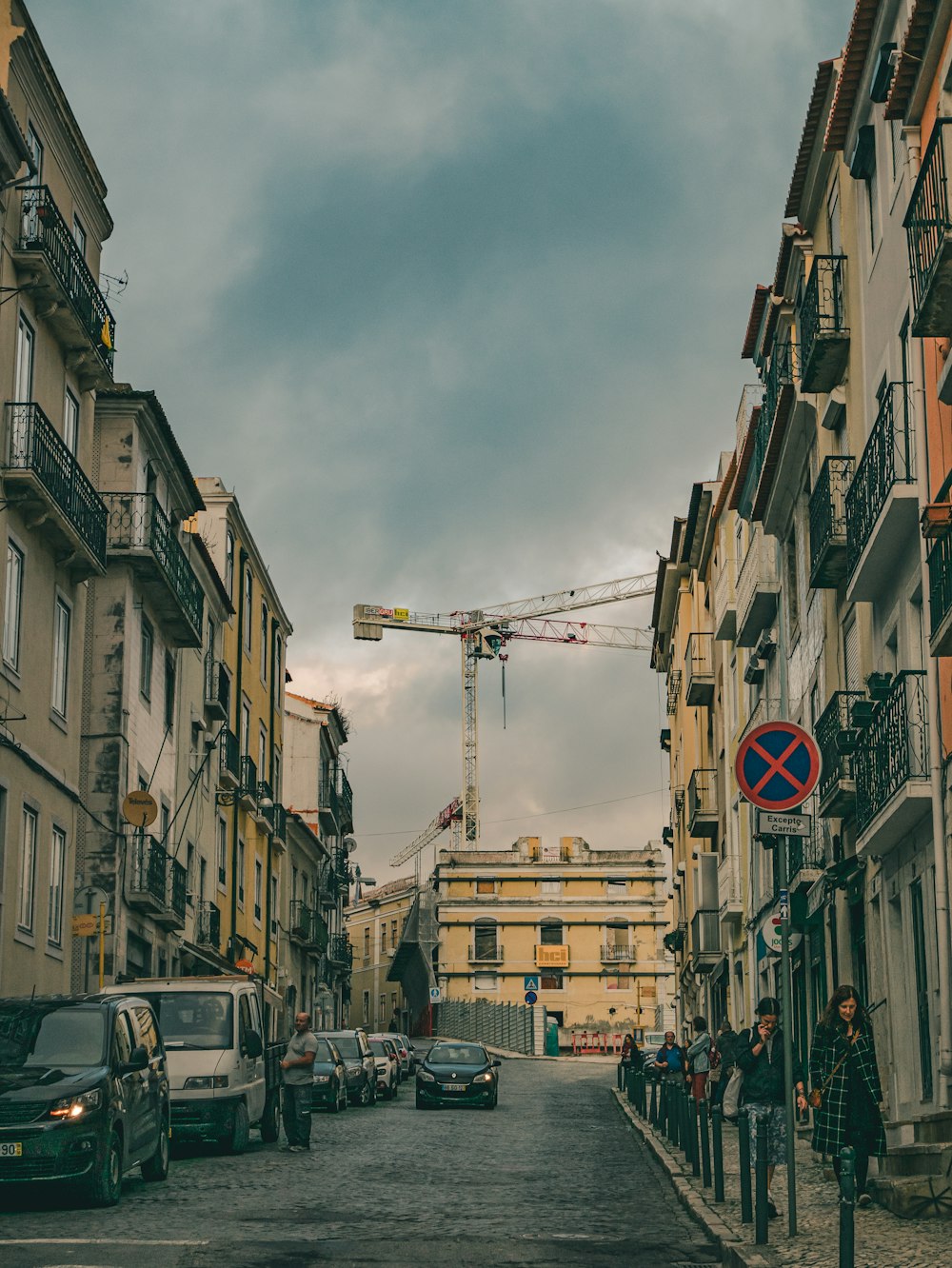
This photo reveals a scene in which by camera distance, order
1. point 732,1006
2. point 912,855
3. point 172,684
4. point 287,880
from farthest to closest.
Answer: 1. point 287,880
2. point 732,1006
3. point 172,684
4. point 912,855

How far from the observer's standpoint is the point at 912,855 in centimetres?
1972

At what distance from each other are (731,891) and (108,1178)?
1198 inches

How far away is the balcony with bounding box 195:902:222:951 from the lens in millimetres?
40781

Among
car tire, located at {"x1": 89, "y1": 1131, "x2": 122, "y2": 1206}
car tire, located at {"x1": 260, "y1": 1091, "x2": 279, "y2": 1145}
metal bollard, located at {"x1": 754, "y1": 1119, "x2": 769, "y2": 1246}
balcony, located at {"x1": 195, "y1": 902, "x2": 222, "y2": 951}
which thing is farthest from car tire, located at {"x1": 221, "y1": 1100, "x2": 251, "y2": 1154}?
balcony, located at {"x1": 195, "y1": 902, "x2": 222, "y2": 951}

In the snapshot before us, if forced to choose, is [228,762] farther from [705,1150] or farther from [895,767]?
[705,1150]

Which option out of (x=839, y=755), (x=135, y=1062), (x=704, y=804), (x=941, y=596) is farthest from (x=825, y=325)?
(x=704, y=804)

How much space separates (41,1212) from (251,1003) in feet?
30.7

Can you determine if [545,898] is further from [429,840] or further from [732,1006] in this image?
[429,840]

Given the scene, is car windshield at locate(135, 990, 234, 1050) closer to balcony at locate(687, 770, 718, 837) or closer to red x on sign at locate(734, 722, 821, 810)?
red x on sign at locate(734, 722, 821, 810)

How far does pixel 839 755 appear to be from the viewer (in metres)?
22.4

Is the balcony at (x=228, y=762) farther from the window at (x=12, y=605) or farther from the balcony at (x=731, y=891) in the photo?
the window at (x=12, y=605)

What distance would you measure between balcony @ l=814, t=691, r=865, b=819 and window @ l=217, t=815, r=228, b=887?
Answer: 23.5 meters

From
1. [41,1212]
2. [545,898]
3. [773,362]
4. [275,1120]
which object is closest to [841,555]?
[773,362]

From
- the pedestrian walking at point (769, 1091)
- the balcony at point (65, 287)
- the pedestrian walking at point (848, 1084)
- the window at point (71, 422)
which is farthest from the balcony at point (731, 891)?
the pedestrian walking at point (848, 1084)
